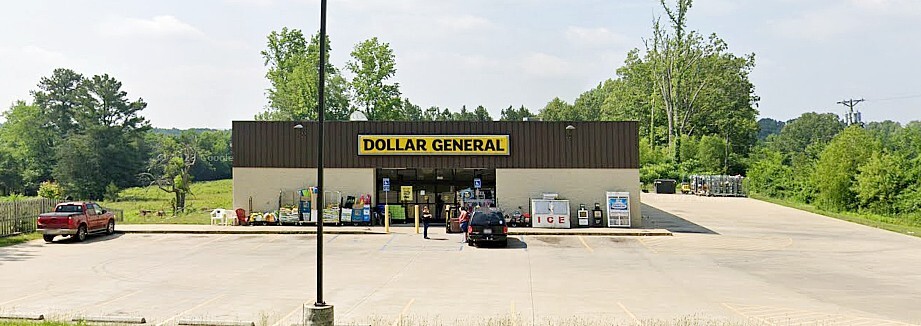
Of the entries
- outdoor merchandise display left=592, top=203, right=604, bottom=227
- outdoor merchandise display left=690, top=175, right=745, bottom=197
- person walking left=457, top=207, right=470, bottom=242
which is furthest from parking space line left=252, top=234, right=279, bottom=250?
outdoor merchandise display left=690, top=175, right=745, bottom=197

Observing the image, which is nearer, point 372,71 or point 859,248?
point 859,248

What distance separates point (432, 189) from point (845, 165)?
98.0 ft

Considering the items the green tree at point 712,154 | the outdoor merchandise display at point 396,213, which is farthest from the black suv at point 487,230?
the green tree at point 712,154

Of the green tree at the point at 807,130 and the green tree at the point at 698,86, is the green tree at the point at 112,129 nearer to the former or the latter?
the green tree at the point at 698,86

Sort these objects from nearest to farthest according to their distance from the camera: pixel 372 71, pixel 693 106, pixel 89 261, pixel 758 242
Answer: pixel 89 261
pixel 758 242
pixel 372 71
pixel 693 106

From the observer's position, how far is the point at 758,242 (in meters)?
27.1

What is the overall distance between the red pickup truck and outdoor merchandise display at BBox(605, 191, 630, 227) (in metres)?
21.2

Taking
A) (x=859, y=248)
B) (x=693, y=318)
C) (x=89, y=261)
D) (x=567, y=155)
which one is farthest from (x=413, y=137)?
(x=693, y=318)

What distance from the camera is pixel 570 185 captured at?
3181cm

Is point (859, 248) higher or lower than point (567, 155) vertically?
lower

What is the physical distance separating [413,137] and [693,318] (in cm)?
2053

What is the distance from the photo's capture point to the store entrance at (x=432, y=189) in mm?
33125

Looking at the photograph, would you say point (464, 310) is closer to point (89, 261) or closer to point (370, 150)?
point (89, 261)

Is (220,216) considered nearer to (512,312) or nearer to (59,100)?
(512,312)
